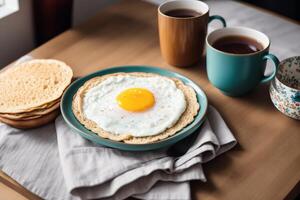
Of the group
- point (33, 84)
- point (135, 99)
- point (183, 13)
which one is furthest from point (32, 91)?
point (183, 13)

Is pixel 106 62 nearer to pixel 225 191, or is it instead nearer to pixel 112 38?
pixel 112 38

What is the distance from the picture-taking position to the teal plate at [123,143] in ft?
3.23

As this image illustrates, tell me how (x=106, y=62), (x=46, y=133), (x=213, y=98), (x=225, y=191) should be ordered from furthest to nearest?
(x=106, y=62)
(x=213, y=98)
(x=46, y=133)
(x=225, y=191)

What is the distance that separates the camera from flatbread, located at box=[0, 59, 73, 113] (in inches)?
42.6

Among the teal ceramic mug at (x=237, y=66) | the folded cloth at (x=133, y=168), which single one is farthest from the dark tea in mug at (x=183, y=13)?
the folded cloth at (x=133, y=168)

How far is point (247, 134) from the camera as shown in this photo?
3.53ft

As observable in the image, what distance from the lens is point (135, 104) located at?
1.06m

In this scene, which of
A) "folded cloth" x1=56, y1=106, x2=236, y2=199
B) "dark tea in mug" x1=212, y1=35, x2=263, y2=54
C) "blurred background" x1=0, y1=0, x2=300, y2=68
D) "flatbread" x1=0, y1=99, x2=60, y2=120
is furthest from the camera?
"blurred background" x1=0, y1=0, x2=300, y2=68

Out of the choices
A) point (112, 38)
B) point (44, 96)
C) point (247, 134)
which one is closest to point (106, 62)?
point (112, 38)

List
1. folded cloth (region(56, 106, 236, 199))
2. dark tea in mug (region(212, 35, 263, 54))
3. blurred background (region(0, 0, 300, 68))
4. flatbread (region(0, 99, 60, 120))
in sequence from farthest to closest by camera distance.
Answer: blurred background (region(0, 0, 300, 68)), dark tea in mug (region(212, 35, 263, 54)), flatbread (region(0, 99, 60, 120)), folded cloth (region(56, 106, 236, 199))

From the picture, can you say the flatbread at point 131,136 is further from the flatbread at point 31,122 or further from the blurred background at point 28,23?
the blurred background at point 28,23

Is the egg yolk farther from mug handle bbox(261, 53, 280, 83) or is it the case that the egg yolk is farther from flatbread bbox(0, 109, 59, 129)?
mug handle bbox(261, 53, 280, 83)

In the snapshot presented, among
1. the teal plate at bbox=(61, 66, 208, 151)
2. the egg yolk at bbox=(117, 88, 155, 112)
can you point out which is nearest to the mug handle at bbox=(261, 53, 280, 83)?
the teal plate at bbox=(61, 66, 208, 151)

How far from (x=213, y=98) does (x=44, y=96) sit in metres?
0.38
